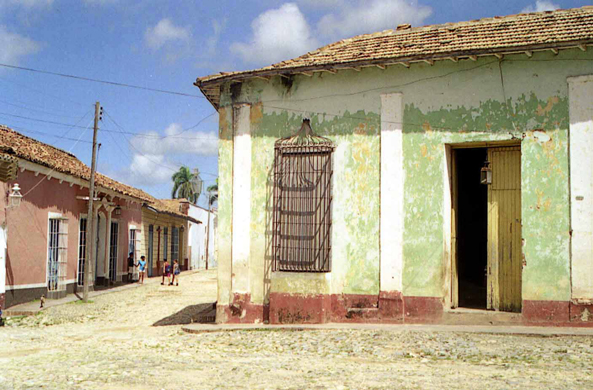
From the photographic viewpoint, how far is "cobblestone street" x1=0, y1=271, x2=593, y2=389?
605 centimetres

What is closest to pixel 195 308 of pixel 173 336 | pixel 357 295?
pixel 173 336

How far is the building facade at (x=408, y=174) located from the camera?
9.16m

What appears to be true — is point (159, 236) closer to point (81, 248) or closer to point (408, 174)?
point (81, 248)

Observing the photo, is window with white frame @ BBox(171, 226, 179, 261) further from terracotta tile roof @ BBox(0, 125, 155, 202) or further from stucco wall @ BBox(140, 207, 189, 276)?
terracotta tile roof @ BBox(0, 125, 155, 202)

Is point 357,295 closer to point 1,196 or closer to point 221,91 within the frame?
point 221,91

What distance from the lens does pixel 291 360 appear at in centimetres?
739

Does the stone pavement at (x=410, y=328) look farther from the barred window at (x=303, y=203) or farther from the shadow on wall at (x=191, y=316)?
the barred window at (x=303, y=203)

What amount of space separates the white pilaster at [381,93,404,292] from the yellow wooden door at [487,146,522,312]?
1545 mm

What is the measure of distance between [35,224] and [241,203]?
7.44 metres

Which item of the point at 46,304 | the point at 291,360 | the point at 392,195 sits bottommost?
the point at 46,304

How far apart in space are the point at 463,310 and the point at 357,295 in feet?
5.71

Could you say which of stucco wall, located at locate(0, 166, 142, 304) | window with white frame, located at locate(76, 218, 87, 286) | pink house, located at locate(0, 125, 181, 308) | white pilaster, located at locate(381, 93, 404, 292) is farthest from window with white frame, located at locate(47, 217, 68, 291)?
white pilaster, located at locate(381, 93, 404, 292)

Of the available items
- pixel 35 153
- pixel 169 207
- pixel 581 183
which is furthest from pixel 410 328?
pixel 169 207

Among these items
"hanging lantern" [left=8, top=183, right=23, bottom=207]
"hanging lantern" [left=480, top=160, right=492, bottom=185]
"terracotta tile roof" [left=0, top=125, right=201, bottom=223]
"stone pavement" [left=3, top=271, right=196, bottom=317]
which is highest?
"terracotta tile roof" [left=0, top=125, right=201, bottom=223]
